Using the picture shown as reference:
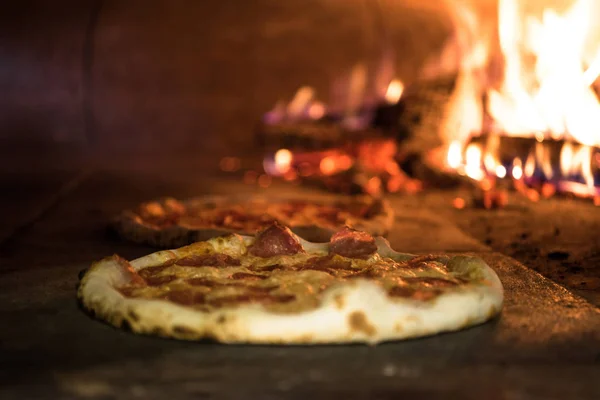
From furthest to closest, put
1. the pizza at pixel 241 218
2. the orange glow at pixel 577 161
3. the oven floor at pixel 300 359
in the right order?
the orange glow at pixel 577 161 → the pizza at pixel 241 218 → the oven floor at pixel 300 359

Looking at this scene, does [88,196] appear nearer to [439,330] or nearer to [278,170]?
[278,170]

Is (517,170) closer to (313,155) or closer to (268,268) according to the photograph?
(313,155)

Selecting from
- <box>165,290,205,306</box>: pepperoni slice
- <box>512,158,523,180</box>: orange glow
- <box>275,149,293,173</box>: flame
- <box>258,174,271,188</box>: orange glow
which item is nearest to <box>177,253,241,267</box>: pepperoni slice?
<box>165,290,205,306</box>: pepperoni slice

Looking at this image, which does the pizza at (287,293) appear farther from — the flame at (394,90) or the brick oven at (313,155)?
the flame at (394,90)

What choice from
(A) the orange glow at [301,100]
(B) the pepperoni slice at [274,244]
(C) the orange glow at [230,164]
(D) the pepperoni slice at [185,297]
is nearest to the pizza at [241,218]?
(B) the pepperoni slice at [274,244]

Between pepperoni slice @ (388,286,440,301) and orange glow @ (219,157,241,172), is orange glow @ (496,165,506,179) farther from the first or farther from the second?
pepperoni slice @ (388,286,440,301)

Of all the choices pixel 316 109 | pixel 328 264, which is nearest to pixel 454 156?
pixel 316 109

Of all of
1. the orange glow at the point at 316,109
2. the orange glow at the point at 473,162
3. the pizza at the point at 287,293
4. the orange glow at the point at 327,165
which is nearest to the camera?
the pizza at the point at 287,293
